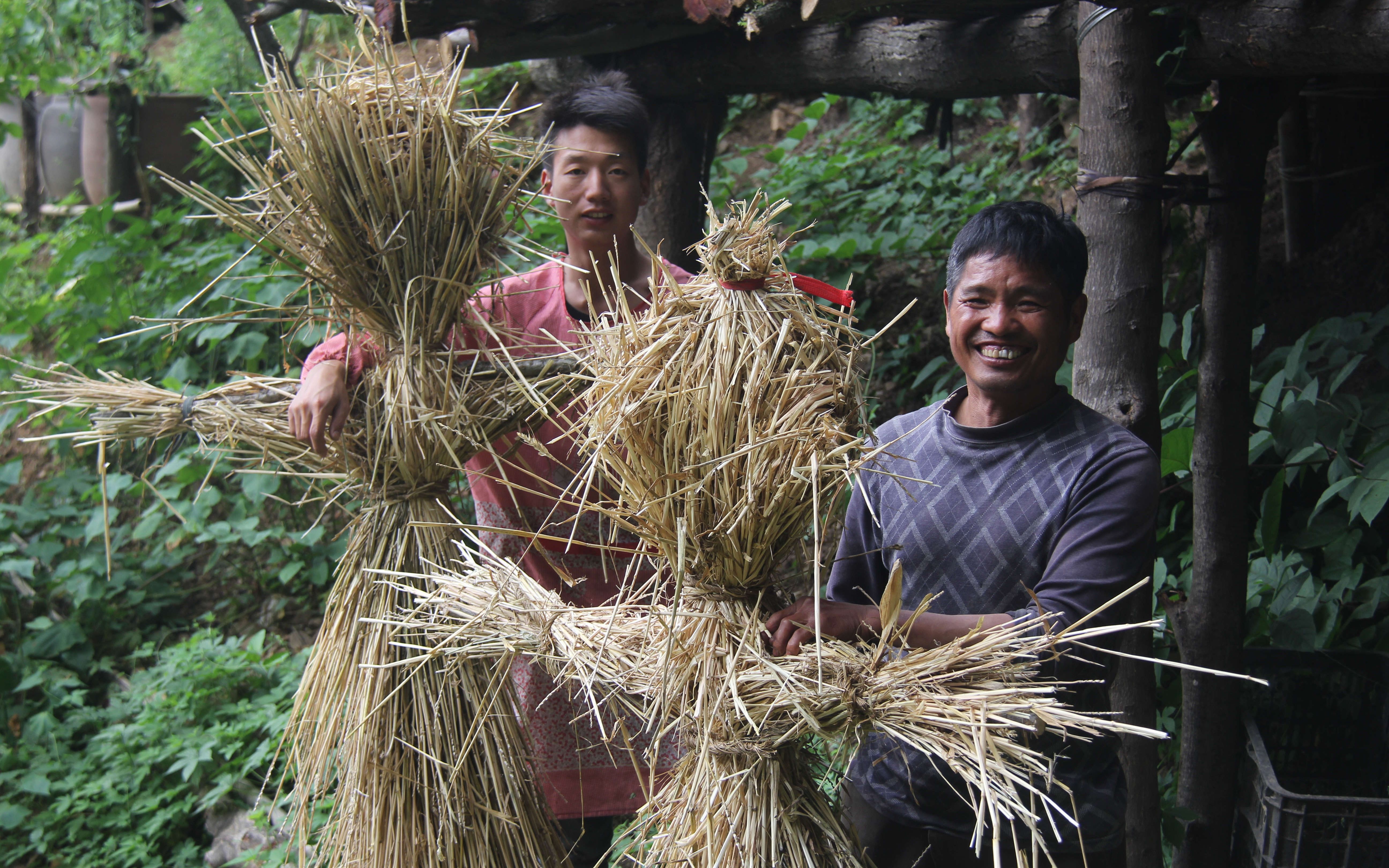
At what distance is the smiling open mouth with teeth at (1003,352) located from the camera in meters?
1.42

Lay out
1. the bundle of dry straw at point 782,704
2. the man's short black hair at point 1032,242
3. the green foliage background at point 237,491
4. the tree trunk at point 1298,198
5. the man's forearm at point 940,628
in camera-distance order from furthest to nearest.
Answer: the tree trunk at point 1298,198, the green foliage background at point 237,491, the man's short black hair at point 1032,242, the man's forearm at point 940,628, the bundle of dry straw at point 782,704

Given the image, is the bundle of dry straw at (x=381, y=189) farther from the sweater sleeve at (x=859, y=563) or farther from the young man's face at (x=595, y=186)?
the sweater sleeve at (x=859, y=563)

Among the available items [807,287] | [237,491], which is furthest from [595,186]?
[237,491]

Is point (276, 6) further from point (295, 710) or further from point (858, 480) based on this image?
point (858, 480)

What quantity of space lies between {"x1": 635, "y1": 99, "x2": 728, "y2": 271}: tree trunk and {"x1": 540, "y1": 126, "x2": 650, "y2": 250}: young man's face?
1101 mm

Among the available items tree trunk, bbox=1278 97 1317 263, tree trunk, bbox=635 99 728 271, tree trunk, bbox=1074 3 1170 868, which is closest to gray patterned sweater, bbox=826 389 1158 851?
tree trunk, bbox=1074 3 1170 868

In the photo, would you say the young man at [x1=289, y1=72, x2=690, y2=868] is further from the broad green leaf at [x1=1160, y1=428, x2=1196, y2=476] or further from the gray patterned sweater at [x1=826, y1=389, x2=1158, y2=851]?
the broad green leaf at [x1=1160, y1=428, x2=1196, y2=476]

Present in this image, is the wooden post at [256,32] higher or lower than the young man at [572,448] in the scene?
higher

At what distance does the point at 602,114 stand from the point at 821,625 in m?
1.26

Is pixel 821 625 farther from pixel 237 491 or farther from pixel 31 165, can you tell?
pixel 31 165

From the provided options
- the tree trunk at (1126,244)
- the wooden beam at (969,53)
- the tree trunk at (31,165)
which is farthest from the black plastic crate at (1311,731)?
the tree trunk at (31,165)

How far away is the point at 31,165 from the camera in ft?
22.4

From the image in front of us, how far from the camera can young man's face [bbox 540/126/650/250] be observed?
77.6 inches

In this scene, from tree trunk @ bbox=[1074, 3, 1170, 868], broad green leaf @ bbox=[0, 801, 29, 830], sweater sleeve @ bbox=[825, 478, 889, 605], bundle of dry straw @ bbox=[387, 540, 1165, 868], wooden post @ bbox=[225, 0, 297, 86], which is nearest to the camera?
bundle of dry straw @ bbox=[387, 540, 1165, 868]
